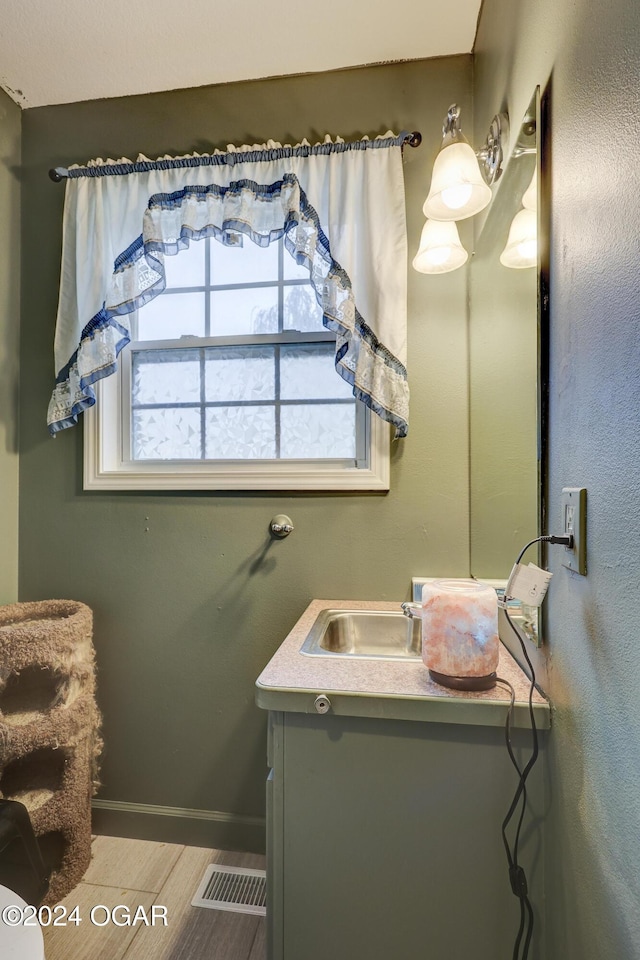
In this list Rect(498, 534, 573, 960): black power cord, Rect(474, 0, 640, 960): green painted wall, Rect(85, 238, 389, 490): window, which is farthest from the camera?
Rect(85, 238, 389, 490): window

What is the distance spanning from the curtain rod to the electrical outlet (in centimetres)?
136

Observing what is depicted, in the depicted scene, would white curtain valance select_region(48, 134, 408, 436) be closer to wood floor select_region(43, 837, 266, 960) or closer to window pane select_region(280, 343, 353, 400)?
A: window pane select_region(280, 343, 353, 400)

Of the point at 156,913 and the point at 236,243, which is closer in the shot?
the point at 156,913

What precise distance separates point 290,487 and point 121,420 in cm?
74

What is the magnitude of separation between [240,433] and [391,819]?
1.26m

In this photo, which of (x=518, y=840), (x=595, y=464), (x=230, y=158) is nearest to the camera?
(x=595, y=464)

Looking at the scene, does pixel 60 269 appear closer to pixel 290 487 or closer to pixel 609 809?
pixel 290 487

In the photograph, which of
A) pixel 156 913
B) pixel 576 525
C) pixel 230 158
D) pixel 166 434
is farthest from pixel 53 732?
pixel 230 158

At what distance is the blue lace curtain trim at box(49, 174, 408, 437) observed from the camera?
1459 millimetres

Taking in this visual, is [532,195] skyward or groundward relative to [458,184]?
groundward

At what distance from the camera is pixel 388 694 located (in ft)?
2.93

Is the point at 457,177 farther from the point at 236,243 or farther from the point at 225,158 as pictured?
the point at 225,158

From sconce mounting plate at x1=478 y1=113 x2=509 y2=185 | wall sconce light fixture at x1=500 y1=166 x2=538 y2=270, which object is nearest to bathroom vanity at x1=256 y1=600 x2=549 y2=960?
wall sconce light fixture at x1=500 y1=166 x2=538 y2=270

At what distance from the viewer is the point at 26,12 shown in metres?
1.42
